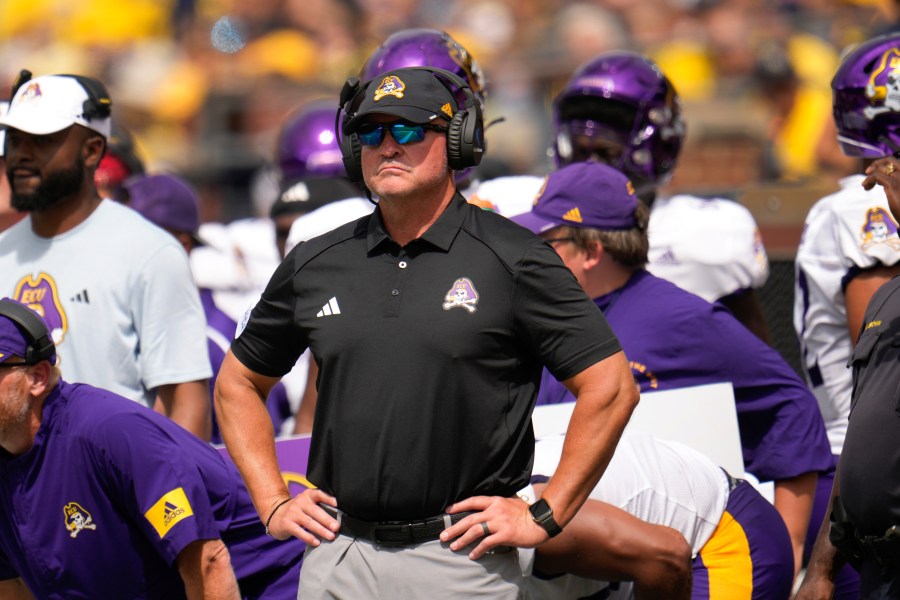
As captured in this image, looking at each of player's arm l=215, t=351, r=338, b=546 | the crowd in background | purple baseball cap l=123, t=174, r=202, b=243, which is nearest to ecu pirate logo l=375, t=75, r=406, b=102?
player's arm l=215, t=351, r=338, b=546

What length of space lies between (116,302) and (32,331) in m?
0.91

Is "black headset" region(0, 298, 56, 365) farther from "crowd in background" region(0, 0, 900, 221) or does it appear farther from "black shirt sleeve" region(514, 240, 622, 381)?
"crowd in background" region(0, 0, 900, 221)

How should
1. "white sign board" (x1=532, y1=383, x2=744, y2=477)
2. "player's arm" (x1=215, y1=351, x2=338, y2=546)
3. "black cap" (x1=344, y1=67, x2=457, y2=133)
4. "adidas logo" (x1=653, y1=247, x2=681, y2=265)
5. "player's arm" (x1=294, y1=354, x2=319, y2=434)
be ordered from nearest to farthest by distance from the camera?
"black cap" (x1=344, y1=67, x2=457, y2=133), "player's arm" (x1=215, y1=351, x2=338, y2=546), "white sign board" (x1=532, y1=383, x2=744, y2=477), "player's arm" (x1=294, y1=354, x2=319, y2=434), "adidas logo" (x1=653, y1=247, x2=681, y2=265)

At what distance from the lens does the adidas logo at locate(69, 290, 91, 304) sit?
5.10 meters

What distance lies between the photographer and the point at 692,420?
461 centimetres

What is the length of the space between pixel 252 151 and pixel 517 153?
2.42 metres

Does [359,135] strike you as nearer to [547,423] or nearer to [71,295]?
[547,423]

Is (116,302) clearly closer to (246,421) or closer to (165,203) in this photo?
(246,421)

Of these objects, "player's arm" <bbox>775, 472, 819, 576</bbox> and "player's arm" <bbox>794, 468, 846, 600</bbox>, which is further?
"player's arm" <bbox>775, 472, 819, 576</bbox>

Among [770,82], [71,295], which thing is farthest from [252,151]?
[71,295]

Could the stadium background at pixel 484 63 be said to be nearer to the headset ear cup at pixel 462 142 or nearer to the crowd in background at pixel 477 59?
the crowd in background at pixel 477 59

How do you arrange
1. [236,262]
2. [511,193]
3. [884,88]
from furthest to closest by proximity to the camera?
[236,262] → [511,193] → [884,88]

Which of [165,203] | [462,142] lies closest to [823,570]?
[462,142]

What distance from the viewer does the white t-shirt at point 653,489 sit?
13.0 feet
